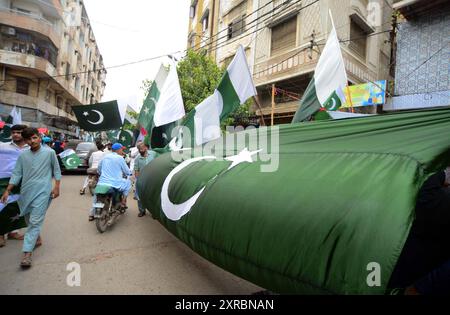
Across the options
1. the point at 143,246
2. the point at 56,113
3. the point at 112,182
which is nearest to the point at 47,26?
the point at 56,113

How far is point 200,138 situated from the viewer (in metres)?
4.51

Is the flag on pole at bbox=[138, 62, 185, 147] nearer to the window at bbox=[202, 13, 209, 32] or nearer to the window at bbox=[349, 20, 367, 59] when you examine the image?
the window at bbox=[349, 20, 367, 59]

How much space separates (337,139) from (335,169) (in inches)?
19.5

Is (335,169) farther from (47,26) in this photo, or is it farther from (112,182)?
(47,26)

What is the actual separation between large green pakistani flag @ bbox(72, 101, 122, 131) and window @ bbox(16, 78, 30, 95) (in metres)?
18.2

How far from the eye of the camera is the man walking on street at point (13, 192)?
12.8 feet

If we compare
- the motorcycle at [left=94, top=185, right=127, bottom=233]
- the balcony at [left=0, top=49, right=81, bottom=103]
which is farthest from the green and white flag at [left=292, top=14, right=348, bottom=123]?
the balcony at [left=0, top=49, right=81, bottom=103]

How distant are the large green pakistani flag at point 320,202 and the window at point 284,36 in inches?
456

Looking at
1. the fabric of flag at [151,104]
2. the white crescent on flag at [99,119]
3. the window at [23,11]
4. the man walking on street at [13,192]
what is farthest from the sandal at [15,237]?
the window at [23,11]

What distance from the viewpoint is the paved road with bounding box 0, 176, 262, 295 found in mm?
3051

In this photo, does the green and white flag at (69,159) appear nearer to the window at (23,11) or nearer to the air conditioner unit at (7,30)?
the air conditioner unit at (7,30)

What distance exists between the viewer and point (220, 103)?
4641 millimetres

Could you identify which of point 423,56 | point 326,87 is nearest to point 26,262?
point 326,87

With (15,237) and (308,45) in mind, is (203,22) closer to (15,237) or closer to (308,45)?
(308,45)
